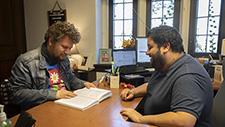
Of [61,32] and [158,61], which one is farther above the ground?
[61,32]

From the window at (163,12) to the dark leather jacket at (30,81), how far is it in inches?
77.9

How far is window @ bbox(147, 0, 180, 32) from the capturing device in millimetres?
2939

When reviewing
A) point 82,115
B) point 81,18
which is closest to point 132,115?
point 82,115

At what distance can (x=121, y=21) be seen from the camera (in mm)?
3244

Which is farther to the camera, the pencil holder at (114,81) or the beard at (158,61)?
Result: the pencil holder at (114,81)

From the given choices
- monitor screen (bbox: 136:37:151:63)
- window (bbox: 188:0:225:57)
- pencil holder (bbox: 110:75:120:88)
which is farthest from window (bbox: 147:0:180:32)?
pencil holder (bbox: 110:75:120:88)

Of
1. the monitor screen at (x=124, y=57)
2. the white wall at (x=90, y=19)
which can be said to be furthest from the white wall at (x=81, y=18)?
the monitor screen at (x=124, y=57)

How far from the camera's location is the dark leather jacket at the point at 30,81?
143 cm

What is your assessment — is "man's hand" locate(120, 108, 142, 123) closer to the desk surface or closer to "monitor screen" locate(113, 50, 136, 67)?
the desk surface

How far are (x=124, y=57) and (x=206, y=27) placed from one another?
1.21m

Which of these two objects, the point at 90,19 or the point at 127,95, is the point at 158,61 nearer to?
the point at 127,95

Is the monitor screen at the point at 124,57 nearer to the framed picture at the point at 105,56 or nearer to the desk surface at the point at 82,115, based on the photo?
the framed picture at the point at 105,56

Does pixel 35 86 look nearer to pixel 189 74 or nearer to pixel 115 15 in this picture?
pixel 189 74

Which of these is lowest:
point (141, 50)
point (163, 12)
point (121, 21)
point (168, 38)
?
point (141, 50)
